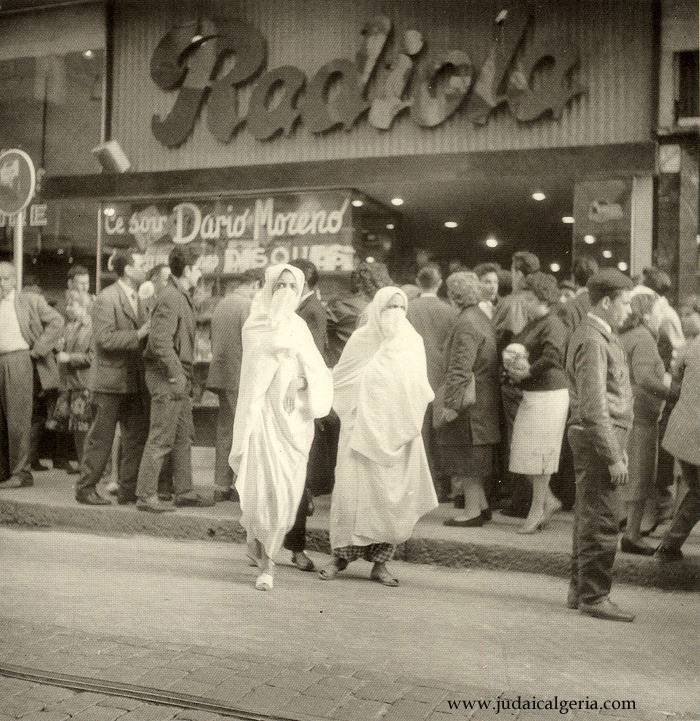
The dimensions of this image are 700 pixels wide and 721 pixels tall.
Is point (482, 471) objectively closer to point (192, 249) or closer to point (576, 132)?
point (576, 132)

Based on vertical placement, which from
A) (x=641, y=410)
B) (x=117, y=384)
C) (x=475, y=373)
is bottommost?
(x=641, y=410)

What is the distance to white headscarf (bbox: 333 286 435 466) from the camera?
6473 millimetres

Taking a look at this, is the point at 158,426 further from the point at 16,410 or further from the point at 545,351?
the point at 545,351

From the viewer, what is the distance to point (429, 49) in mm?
11273

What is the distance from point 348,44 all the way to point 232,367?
16.7 feet

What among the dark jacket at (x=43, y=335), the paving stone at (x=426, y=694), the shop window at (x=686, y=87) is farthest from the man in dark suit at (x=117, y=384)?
the shop window at (x=686, y=87)

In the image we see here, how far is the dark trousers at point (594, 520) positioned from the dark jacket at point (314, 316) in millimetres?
2530

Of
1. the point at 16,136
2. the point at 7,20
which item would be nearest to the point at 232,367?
the point at 16,136

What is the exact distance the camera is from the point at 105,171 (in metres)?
12.8

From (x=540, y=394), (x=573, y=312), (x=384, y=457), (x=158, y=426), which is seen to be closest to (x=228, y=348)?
(x=158, y=426)

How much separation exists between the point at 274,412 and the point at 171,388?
6.78 ft

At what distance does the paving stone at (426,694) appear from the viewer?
13.8ft

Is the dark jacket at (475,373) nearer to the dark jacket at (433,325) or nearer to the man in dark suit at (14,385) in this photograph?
the dark jacket at (433,325)

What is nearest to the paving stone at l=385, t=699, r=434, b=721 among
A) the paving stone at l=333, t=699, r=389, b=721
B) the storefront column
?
the paving stone at l=333, t=699, r=389, b=721
